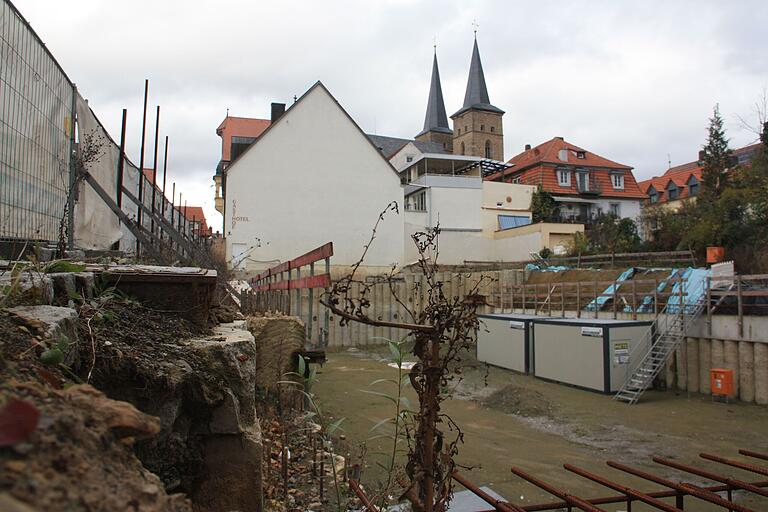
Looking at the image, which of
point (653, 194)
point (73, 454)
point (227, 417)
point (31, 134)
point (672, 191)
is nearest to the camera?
point (73, 454)

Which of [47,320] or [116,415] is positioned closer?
[116,415]

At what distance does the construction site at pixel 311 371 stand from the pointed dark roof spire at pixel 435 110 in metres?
48.8

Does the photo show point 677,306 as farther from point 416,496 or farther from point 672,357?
point 416,496

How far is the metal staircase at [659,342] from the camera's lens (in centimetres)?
1477

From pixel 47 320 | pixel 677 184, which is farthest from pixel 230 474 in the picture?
pixel 677 184

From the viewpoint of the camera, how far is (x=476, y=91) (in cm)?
6706

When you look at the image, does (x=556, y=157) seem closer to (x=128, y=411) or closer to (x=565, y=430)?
(x=565, y=430)

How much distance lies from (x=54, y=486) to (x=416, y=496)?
1372 mm

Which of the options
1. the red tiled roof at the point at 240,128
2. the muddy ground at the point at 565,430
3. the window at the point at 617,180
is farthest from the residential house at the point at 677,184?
the muddy ground at the point at 565,430

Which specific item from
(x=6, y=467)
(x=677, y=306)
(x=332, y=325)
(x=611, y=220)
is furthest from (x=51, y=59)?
(x=611, y=220)

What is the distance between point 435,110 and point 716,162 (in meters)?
41.2

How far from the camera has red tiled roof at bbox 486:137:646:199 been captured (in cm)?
4553

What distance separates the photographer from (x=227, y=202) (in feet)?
95.8

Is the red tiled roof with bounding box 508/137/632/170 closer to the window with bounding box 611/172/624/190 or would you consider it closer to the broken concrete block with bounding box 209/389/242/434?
the window with bounding box 611/172/624/190
